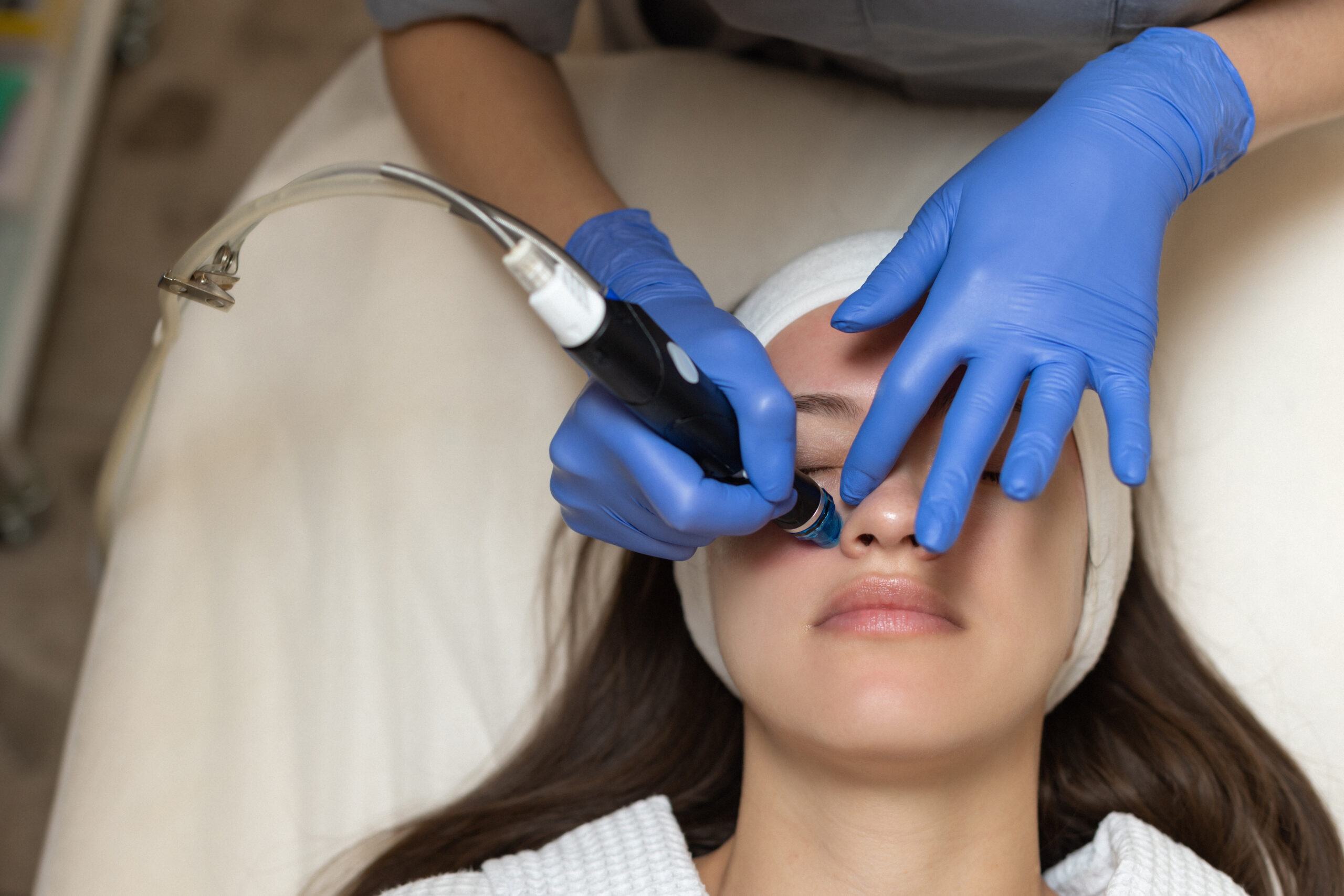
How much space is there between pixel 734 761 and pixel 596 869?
26 centimetres

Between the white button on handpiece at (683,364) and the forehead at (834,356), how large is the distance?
0.20m

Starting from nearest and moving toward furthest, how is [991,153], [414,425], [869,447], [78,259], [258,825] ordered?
[869,447] → [991,153] → [258,825] → [414,425] → [78,259]

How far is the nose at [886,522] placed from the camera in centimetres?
95

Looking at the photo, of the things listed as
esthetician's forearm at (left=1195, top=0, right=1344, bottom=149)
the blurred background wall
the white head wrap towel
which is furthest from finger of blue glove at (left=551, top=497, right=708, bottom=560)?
the blurred background wall

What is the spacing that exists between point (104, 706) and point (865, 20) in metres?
1.17

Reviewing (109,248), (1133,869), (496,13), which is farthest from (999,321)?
(109,248)

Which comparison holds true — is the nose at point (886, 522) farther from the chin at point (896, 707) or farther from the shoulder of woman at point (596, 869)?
the shoulder of woman at point (596, 869)

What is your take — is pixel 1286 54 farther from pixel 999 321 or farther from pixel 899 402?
pixel 899 402

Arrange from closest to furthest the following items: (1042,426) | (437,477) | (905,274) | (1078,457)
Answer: (1042,426) → (905,274) → (1078,457) → (437,477)

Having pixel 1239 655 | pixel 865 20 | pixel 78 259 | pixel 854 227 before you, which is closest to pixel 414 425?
pixel 854 227

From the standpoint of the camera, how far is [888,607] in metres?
0.96

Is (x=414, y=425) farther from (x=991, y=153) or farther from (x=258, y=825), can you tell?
(x=991, y=153)

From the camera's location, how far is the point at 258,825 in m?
1.30

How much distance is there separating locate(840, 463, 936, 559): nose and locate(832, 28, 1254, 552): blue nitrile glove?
2cm
